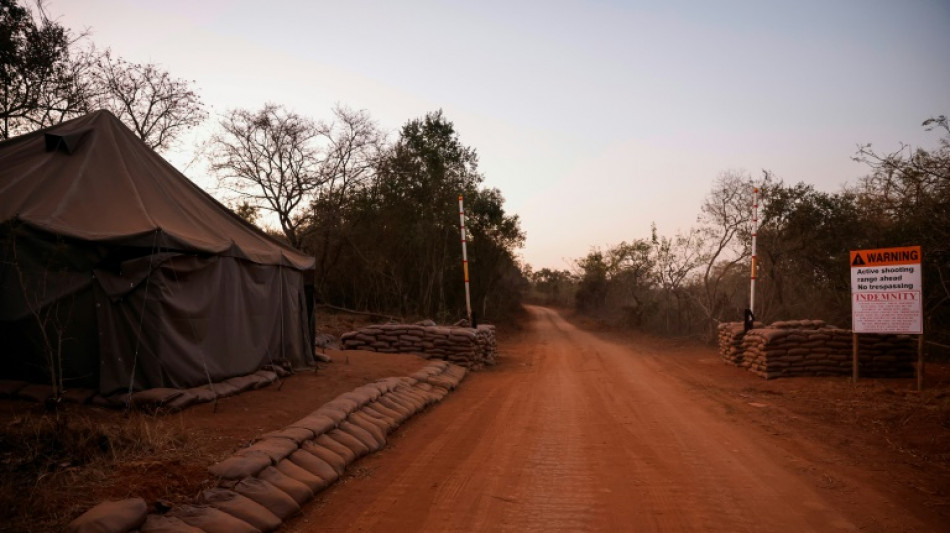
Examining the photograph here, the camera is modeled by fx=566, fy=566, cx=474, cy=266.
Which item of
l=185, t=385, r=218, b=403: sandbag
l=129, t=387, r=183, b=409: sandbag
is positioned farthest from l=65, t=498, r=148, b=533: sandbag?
l=185, t=385, r=218, b=403: sandbag

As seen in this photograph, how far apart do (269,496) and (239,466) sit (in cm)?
37

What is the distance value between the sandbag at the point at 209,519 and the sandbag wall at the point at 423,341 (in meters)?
8.86

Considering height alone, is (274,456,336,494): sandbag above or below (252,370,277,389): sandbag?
below

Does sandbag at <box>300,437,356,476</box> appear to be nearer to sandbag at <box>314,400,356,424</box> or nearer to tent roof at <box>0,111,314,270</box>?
sandbag at <box>314,400,356,424</box>

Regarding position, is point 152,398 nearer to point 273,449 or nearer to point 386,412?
point 273,449

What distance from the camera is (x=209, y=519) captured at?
363 cm

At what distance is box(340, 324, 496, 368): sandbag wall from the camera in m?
12.6

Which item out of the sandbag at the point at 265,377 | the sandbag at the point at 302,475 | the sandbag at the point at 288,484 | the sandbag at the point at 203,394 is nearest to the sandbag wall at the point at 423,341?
the sandbag at the point at 265,377

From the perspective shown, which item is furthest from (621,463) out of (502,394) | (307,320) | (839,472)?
(307,320)

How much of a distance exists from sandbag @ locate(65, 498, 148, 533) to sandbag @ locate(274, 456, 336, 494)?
4.04ft

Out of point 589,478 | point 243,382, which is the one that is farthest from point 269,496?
point 243,382

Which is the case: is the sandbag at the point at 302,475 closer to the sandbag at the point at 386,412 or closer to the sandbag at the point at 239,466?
the sandbag at the point at 239,466

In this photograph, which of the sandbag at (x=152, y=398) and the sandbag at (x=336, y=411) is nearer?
the sandbag at (x=336, y=411)

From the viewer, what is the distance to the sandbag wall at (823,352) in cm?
1060
